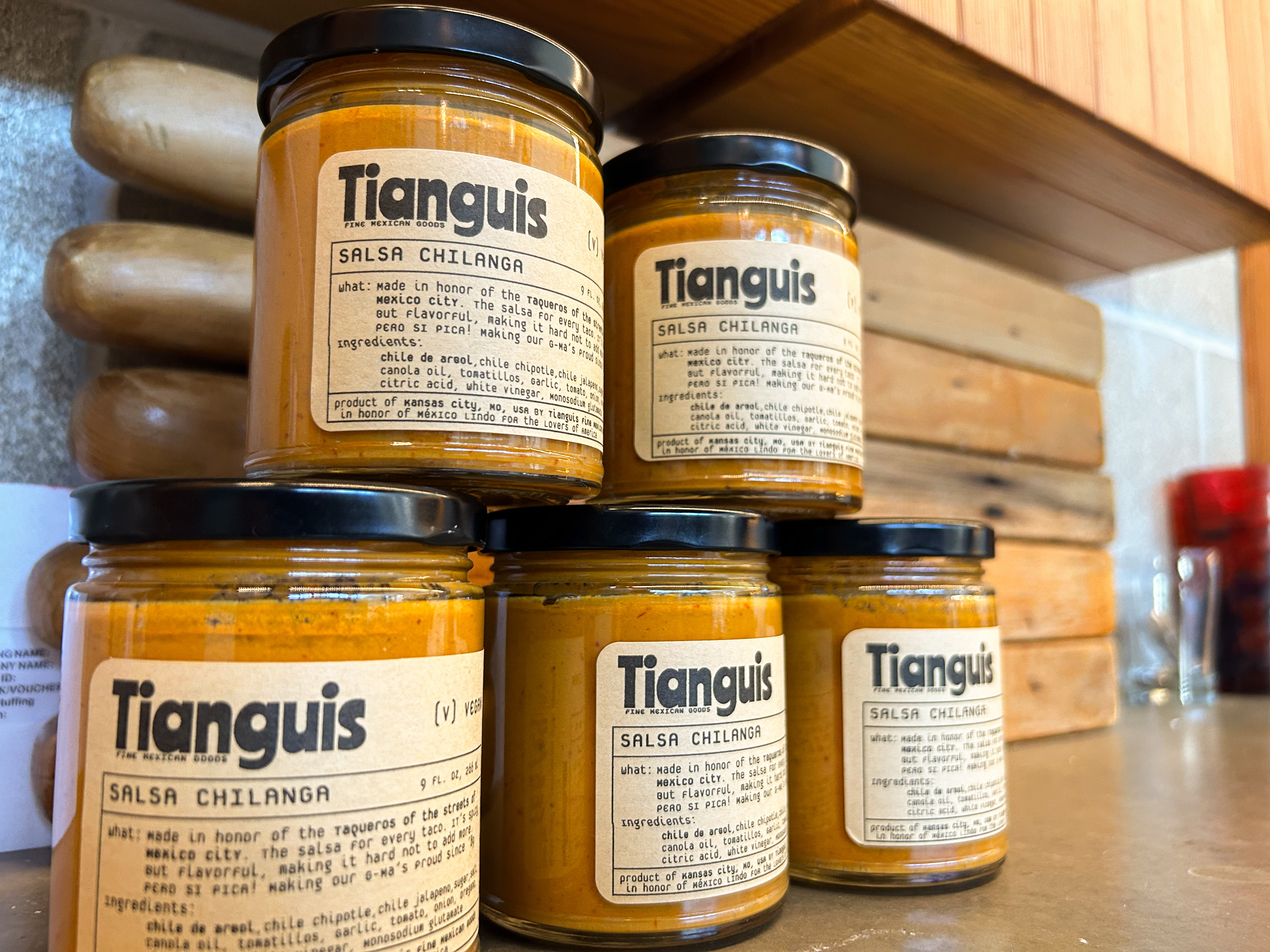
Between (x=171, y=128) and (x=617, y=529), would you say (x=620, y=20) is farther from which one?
(x=617, y=529)

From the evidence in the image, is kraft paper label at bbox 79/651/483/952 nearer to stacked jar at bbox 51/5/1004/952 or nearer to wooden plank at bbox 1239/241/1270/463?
stacked jar at bbox 51/5/1004/952

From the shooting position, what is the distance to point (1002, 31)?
2.55ft

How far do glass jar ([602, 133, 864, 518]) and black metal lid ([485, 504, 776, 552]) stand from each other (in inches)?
2.9

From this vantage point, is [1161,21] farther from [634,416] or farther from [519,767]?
[519,767]

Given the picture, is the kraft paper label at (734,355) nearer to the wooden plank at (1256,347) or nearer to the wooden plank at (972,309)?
the wooden plank at (972,309)

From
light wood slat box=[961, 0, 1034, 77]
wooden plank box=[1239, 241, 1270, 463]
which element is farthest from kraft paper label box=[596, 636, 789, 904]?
wooden plank box=[1239, 241, 1270, 463]

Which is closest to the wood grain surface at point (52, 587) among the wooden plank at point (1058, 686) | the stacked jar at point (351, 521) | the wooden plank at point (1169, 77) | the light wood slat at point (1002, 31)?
the stacked jar at point (351, 521)

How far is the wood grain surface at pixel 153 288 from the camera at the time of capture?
24.3 inches

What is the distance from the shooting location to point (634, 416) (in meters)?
0.58

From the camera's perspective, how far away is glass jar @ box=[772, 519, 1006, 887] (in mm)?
549

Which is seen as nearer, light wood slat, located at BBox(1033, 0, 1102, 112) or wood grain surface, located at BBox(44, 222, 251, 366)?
wood grain surface, located at BBox(44, 222, 251, 366)

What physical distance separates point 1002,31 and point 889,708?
1.84 feet

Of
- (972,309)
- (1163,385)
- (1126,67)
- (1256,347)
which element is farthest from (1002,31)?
(1256,347)

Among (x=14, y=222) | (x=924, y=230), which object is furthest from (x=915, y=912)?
(x=924, y=230)
